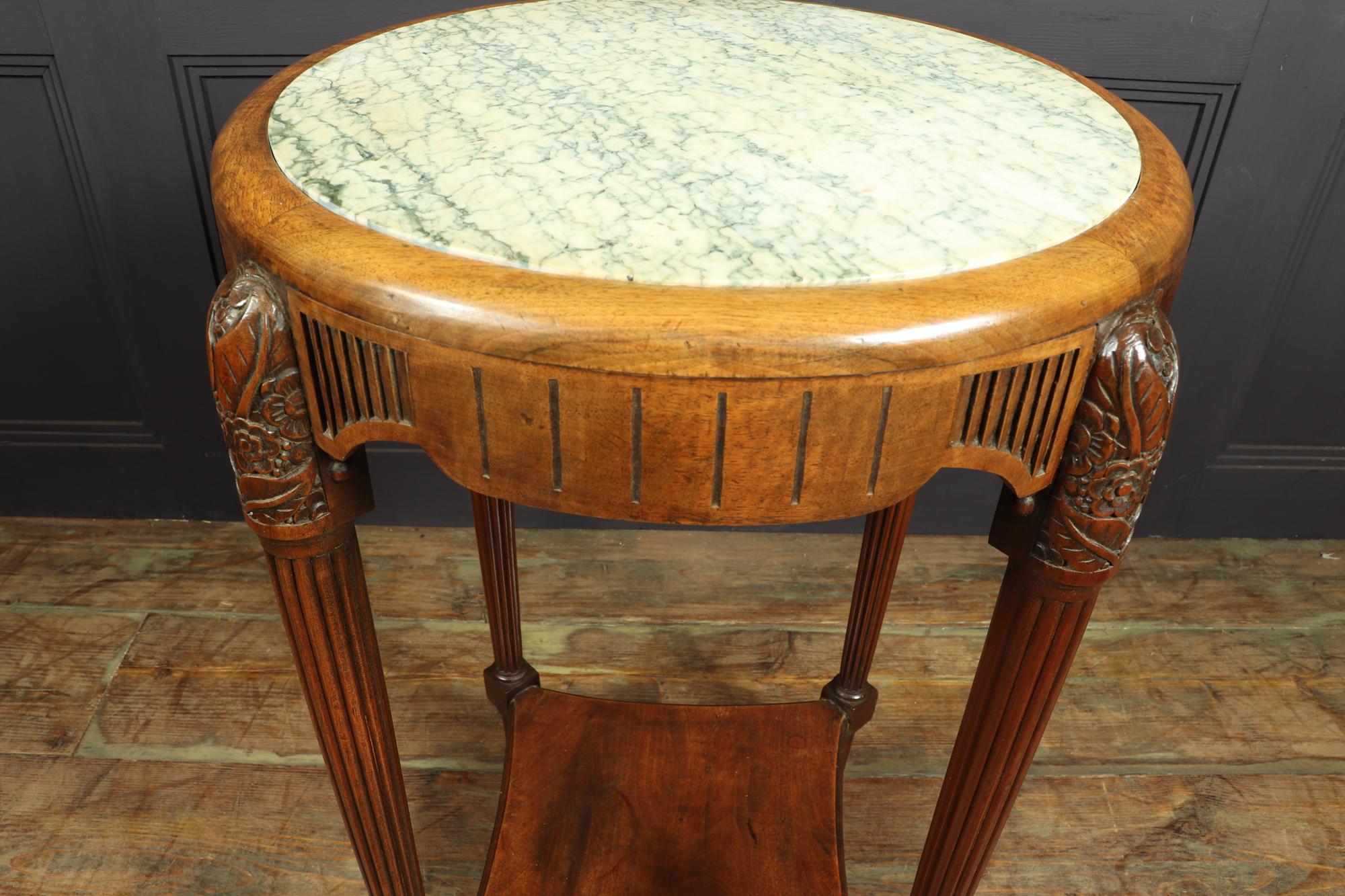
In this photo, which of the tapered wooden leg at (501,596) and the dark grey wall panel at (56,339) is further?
the dark grey wall panel at (56,339)

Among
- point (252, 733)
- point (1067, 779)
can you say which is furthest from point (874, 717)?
point (252, 733)

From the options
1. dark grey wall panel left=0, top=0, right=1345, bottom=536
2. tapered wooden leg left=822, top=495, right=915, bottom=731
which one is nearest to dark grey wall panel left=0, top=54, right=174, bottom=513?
dark grey wall panel left=0, top=0, right=1345, bottom=536

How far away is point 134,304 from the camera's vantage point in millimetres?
1300

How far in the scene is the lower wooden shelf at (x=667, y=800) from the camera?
0.88 metres

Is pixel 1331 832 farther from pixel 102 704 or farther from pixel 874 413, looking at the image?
pixel 102 704

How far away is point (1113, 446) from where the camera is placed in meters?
0.52

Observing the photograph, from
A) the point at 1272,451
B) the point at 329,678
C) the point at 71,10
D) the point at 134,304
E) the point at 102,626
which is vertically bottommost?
the point at 102,626

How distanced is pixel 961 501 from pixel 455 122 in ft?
3.34

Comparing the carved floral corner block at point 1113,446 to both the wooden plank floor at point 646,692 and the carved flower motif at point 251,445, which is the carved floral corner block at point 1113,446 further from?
the wooden plank floor at point 646,692

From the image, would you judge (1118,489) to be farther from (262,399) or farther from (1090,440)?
(262,399)

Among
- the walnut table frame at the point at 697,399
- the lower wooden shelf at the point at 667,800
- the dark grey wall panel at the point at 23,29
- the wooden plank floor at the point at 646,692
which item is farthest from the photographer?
the dark grey wall panel at the point at 23,29

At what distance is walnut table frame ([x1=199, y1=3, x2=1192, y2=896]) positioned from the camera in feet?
1.49

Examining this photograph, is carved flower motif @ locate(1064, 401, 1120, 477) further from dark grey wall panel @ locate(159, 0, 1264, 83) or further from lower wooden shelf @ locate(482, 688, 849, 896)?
dark grey wall panel @ locate(159, 0, 1264, 83)

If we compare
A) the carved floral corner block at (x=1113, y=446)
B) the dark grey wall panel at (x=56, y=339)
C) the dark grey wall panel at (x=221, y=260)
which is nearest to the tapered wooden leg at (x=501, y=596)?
the dark grey wall panel at (x=221, y=260)
